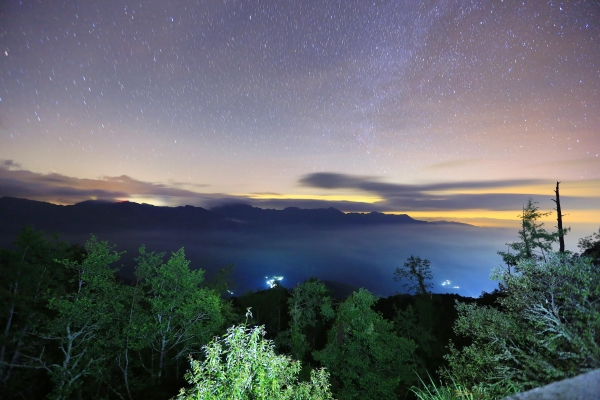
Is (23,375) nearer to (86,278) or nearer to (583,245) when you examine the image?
(86,278)

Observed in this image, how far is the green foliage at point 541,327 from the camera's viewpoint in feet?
21.2

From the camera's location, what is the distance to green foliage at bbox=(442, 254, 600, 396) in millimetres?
6473

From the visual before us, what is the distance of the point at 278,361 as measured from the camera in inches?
309

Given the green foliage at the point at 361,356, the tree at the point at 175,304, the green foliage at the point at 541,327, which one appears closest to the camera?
the green foliage at the point at 541,327

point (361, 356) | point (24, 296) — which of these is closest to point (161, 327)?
point (24, 296)

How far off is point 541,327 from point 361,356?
525 inches

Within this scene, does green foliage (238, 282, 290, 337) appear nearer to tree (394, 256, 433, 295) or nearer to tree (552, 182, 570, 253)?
tree (394, 256, 433, 295)

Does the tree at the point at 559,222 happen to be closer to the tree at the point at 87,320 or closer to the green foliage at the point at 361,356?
the green foliage at the point at 361,356

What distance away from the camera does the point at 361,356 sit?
63.5ft

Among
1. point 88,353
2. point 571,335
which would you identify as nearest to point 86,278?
point 88,353

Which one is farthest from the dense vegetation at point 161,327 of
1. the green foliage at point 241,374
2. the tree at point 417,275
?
the tree at point 417,275

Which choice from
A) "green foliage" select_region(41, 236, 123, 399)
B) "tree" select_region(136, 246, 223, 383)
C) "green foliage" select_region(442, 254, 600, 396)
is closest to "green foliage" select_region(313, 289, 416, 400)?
"tree" select_region(136, 246, 223, 383)

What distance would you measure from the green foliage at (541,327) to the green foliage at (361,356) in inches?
354

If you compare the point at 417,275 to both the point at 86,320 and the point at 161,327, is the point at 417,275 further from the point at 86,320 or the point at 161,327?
the point at 86,320
